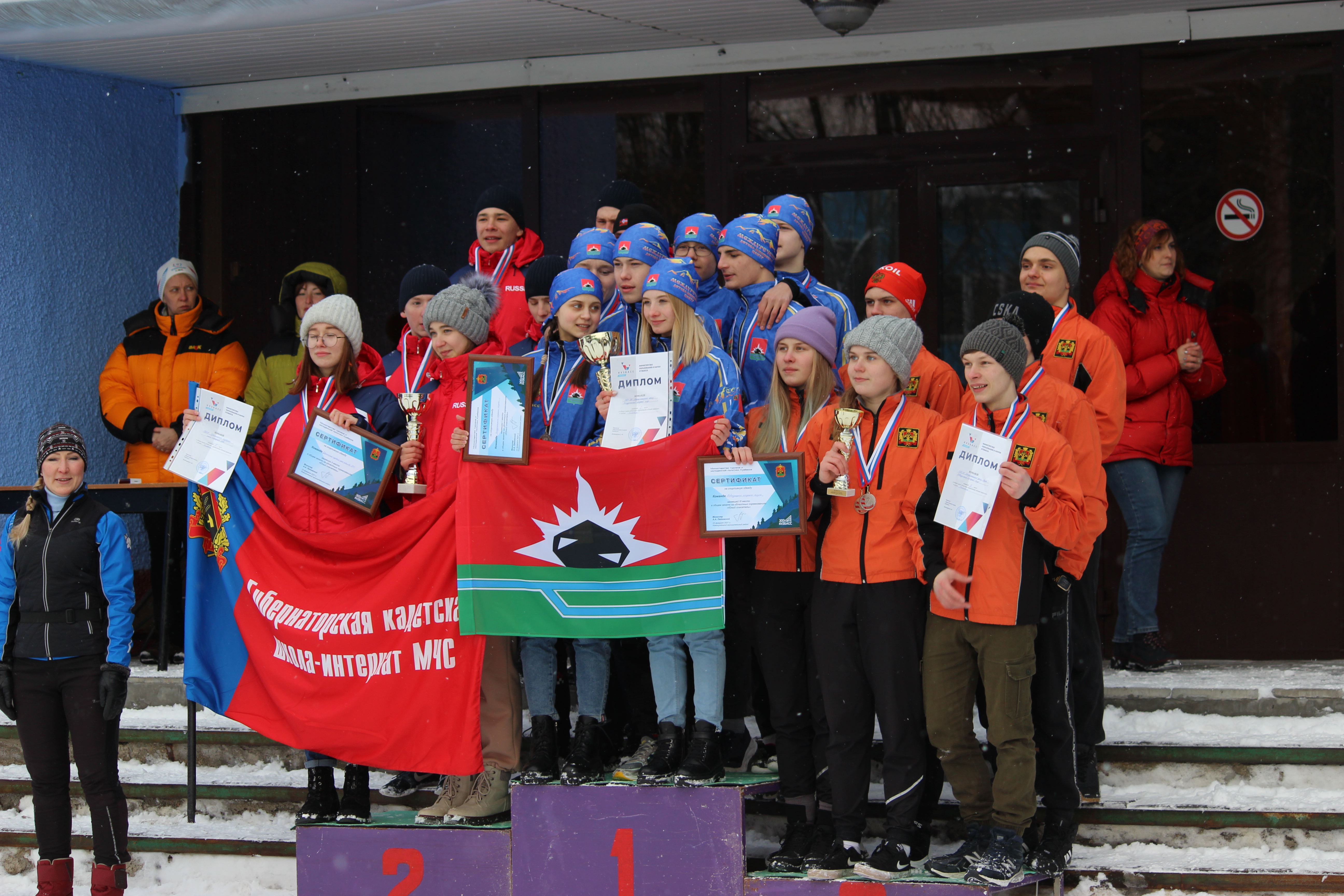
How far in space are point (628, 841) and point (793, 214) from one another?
2.67m

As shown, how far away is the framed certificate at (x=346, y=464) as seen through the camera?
559 centimetres

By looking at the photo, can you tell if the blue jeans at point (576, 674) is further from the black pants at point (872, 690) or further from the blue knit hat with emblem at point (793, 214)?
the blue knit hat with emblem at point (793, 214)

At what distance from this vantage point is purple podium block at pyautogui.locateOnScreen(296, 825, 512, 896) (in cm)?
522

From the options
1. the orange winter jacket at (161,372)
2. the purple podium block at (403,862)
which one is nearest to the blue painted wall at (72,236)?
the orange winter jacket at (161,372)

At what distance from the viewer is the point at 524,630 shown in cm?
528

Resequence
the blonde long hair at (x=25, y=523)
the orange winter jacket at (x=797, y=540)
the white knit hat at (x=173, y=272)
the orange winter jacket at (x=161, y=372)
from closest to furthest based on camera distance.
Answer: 1. the orange winter jacket at (x=797, y=540)
2. the blonde long hair at (x=25, y=523)
3. the orange winter jacket at (x=161, y=372)
4. the white knit hat at (x=173, y=272)

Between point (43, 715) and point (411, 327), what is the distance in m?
2.34

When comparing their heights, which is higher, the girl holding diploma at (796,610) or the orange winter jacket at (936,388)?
the orange winter jacket at (936,388)

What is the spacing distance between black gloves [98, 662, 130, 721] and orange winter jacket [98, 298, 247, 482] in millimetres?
2330

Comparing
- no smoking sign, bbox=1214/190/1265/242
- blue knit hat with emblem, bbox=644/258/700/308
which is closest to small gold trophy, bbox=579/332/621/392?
blue knit hat with emblem, bbox=644/258/700/308

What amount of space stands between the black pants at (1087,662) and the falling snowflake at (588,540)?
158 cm

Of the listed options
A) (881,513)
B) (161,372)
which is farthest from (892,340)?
(161,372)

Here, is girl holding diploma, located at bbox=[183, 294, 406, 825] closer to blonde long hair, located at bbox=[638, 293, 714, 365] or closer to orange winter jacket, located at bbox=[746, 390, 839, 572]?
blonde long hair, located at bbox=[638, 293, 714, 365]

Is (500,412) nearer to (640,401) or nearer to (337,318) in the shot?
(640,401)
